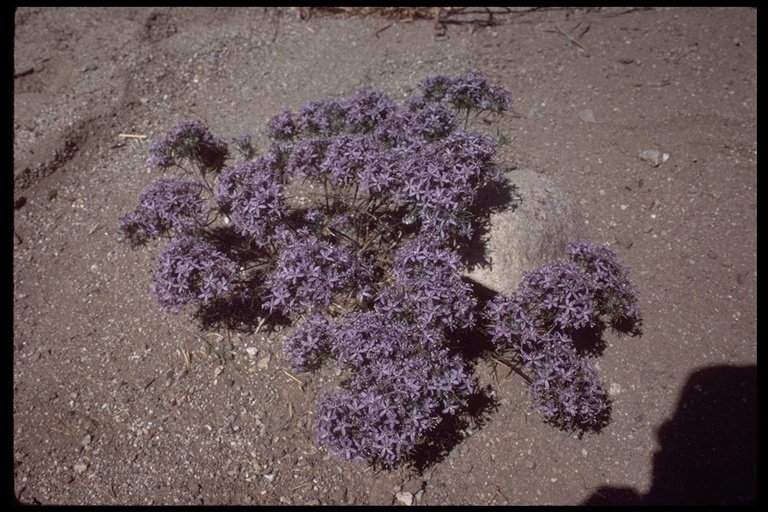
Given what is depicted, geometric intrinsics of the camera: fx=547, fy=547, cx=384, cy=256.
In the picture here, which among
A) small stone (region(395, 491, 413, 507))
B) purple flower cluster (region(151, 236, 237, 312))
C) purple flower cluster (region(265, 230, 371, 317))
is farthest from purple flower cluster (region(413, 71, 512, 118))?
small stone (region(395, 491, 413, 507))

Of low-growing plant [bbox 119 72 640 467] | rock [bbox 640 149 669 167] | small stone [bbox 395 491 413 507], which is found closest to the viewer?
low-growing plant [bbox 119 72 640 467]

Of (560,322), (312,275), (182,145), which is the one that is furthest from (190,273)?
(560,322)

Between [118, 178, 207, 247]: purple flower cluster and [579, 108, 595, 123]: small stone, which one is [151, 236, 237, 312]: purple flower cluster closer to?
[118, 178, 207, 247]: purple flower cluster

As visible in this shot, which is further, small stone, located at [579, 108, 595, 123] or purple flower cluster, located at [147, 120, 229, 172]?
small stone, located at [579, 108, 595, 123]

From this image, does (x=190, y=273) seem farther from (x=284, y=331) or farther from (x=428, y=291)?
(x=428, y=291)

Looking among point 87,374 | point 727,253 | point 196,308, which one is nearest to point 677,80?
point 727,253

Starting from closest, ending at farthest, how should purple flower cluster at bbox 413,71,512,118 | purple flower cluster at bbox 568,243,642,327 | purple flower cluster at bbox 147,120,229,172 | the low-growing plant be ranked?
the low-growing plant → purple flower cluster at bbox 568,243,642,327 → purple flower cluster at bbox 147,120,229,172 → purple flower cluster at bbox 413,71,512,118
